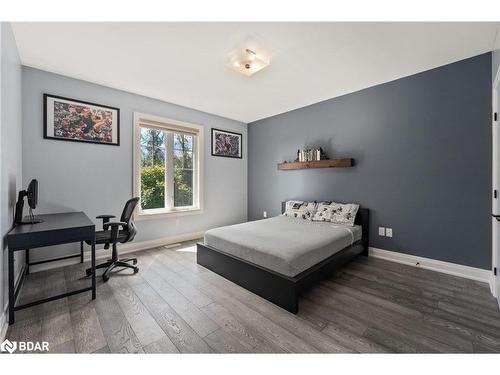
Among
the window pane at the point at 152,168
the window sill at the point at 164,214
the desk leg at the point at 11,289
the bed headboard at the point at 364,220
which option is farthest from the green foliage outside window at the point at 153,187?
the bed headboard at the point at 364,220

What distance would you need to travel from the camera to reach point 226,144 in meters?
4.76

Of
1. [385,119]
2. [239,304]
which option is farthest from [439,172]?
[239,304]

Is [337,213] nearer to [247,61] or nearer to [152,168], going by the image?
[247,61]

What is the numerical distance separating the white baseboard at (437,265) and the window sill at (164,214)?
3094 millimetres

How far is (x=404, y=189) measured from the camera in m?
2.98

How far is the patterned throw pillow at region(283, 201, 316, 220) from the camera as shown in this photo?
3678mm

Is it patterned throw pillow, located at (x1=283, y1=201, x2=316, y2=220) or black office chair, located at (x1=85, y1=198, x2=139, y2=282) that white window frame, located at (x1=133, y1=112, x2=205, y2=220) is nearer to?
black office chair, located at (x1=85, y1=198, x2=139, y2=282)

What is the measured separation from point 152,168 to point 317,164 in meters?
2.90

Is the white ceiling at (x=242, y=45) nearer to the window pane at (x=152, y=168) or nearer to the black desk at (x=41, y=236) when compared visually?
the window pane at (x=152, y=168)

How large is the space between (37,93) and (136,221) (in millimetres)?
2081

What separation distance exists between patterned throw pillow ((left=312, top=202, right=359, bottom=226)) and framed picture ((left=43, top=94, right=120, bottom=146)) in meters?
3.37

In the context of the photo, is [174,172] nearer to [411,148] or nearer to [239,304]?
[239,304]

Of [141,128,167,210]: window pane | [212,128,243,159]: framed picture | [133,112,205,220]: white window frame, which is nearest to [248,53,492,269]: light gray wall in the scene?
[212,128,243,159]: framed picture

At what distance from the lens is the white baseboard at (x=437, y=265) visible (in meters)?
2.41
